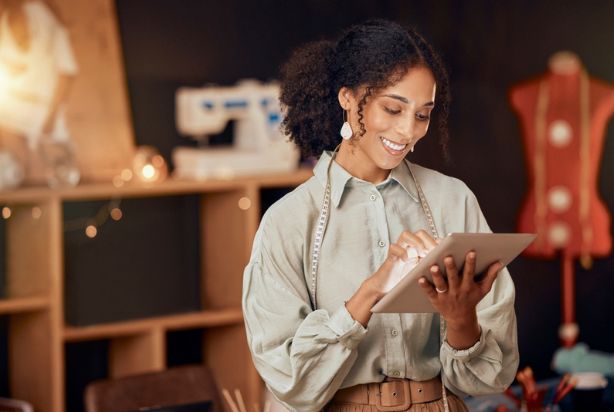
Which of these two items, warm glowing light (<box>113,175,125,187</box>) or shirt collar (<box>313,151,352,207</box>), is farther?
warm glowing light (<box>113,175,125,187</box>)

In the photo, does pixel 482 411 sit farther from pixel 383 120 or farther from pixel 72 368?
pixel 383 120

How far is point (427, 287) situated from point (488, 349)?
25 centimetres

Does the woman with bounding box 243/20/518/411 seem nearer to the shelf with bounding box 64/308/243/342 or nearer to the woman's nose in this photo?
the woman's nose

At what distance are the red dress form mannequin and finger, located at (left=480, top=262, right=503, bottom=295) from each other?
3.78 m

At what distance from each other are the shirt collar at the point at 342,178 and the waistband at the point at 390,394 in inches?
13.4

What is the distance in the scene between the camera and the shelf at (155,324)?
13.9 feet

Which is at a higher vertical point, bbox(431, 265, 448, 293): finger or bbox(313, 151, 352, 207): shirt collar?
bbox(313, 151, 352, 207): shirt collar

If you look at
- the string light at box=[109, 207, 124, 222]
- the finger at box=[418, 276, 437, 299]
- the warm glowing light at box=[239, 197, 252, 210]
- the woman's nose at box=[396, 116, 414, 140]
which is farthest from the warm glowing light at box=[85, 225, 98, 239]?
the finger at box=[418, 276, 437, 299]

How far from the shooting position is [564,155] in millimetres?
5730

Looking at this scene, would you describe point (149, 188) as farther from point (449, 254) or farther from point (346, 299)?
point (449, 254)

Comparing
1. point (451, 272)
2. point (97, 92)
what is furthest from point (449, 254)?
point (97, 92)

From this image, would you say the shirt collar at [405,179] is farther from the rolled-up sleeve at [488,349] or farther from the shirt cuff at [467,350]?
the shirt cuff at [467,350]

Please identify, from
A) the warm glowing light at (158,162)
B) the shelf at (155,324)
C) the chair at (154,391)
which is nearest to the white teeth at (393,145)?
the chair at (154,391)

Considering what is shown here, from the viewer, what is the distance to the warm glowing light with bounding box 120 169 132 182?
4.55 metres
